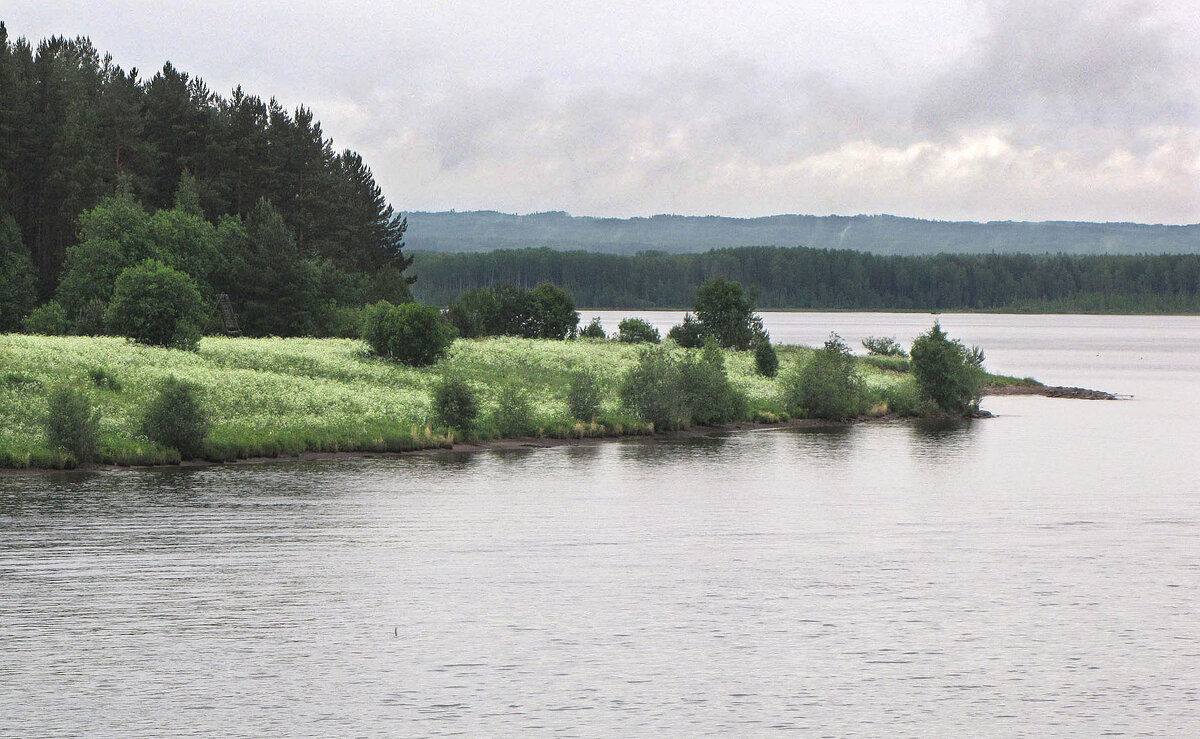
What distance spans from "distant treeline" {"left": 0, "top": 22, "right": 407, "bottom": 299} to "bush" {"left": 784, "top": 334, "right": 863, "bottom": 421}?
3791 centimetres

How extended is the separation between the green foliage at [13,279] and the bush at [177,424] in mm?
40337

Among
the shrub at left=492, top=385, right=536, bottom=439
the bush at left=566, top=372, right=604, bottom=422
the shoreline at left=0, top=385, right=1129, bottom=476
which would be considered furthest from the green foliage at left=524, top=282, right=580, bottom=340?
the shrub at left=492, top=385, right=536, bottom=439

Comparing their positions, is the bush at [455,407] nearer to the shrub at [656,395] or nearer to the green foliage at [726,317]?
the shrub at [656,395]

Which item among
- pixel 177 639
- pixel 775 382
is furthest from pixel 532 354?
pixel 177 639

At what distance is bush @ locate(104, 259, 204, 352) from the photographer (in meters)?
66.6

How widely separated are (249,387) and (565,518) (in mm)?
27089

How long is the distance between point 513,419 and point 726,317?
52881 millimetres

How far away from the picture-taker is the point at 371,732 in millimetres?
16750

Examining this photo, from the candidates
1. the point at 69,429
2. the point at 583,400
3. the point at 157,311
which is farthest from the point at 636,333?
the point at 69,429

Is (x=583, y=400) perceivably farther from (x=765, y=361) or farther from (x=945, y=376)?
(x=765, y=361)

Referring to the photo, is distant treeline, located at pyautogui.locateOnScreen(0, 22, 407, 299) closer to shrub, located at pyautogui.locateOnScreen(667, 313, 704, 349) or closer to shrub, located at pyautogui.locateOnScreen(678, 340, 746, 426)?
shrub, located at pyautogui.locateOnScreen(667, 313, 704, 349)

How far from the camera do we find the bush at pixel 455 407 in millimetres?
55469

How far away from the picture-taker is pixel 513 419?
5722cm

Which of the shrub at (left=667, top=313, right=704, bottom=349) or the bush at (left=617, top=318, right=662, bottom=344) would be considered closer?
the shrub at (left=667, top=313, right=704, bottom=349)
